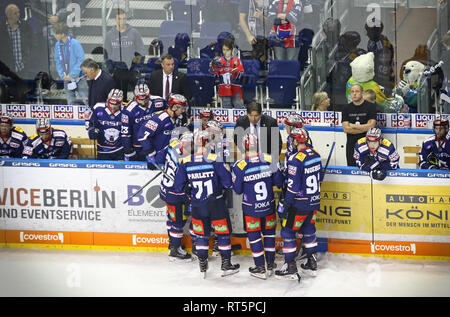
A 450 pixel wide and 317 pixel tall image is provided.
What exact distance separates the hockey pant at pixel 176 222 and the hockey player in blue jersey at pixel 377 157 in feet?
6.51

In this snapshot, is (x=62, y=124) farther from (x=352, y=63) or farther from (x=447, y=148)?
(x=447, y=148)

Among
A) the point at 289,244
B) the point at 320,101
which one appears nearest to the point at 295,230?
the point at 289,244

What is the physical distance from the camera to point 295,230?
859 cm

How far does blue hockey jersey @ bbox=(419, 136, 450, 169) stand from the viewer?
9562mm

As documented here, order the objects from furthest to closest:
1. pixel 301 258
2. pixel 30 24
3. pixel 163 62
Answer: pixel 30 24, pixel 163 62, pixel 301 258

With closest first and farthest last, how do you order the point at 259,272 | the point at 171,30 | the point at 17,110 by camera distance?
the point at 259,272
the point at 171,30
the point at 17,110

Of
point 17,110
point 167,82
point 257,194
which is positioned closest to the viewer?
point 257,194

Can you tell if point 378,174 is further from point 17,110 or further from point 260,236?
point 17,110

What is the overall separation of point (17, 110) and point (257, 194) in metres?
4.30

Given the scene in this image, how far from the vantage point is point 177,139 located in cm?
911

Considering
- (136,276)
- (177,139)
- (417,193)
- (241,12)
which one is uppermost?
(241,12)

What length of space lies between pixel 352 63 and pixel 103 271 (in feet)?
13.5

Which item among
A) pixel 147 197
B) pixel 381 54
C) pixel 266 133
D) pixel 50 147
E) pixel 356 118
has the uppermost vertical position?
pixel 381 54

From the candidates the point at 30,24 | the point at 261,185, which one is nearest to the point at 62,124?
the point at 30,24
